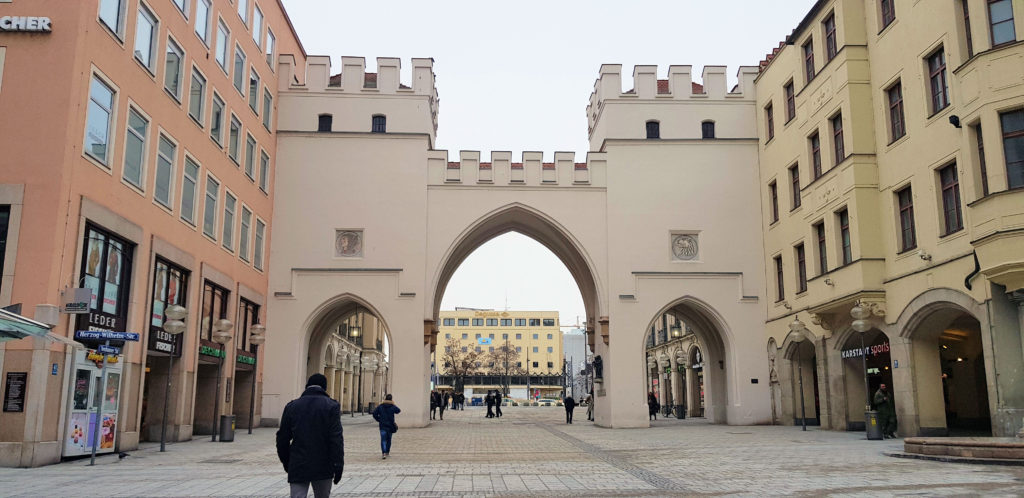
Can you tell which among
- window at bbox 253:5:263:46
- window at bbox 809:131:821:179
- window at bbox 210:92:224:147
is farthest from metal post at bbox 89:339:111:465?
window at bbox 809:131:821:179

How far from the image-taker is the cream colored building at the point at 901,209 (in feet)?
57.5

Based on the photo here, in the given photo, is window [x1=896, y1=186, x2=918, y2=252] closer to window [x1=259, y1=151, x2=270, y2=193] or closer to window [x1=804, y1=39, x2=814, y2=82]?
window [x1=804, y1=39, x2=814, y2=82]

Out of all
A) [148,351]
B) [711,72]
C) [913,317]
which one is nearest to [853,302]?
[913,317]

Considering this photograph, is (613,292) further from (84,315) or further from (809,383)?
(84,315)

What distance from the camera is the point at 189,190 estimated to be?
23.1 metres

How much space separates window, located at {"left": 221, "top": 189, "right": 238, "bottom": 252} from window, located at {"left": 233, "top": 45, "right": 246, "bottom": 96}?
12.0 ft

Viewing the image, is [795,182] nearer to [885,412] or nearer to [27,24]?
[885,412]

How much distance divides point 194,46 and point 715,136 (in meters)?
→ 19.1

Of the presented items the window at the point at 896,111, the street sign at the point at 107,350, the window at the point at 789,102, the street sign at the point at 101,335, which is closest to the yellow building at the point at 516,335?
the window at the point at 789,102

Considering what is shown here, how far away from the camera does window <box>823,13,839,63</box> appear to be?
25.2m

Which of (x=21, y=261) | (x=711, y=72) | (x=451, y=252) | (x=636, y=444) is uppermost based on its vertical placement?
(x=711, y=72)

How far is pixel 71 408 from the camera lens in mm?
16031

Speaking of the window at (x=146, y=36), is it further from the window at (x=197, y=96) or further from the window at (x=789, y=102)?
the window at (x=789, y=102)

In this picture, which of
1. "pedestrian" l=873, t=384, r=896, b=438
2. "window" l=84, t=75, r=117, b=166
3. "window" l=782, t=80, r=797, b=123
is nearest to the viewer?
"window" l=84, t=75, r=117, b=166
